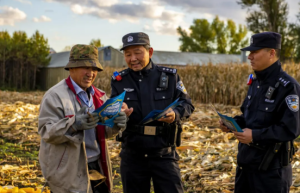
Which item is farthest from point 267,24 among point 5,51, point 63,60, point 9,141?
point 9,141

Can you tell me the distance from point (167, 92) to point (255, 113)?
91cm

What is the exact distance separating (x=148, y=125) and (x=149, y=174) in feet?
1.68

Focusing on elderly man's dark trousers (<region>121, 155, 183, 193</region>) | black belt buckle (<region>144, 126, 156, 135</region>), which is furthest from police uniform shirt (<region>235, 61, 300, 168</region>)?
black belt buckle (<region>144, 126, 156, 135</region>)

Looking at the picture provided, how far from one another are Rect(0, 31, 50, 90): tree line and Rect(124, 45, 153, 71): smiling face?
3674cm

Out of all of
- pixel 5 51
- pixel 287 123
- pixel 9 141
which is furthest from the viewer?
pixel 5 51

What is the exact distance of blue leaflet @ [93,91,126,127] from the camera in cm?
292

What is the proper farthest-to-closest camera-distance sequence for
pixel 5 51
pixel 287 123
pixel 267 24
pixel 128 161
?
pixel 267 24 < pixel 5 51 < pixel 128 161 < pixel 287 123

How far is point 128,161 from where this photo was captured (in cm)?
371

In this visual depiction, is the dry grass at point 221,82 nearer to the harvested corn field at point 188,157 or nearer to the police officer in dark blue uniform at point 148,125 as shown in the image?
the harvested corn field at point 188,157

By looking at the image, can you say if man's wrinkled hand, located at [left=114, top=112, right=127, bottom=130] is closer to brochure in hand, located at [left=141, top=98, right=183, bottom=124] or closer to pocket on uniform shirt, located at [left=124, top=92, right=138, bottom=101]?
brochure in hand, located at [left=141, top=98, right=183, bottom=124]

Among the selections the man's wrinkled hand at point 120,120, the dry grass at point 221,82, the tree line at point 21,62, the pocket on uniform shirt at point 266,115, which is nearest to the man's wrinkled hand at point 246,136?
the pocket on uniform shirt at point 266,115

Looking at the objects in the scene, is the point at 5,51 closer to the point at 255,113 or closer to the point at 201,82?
the point at 201,82

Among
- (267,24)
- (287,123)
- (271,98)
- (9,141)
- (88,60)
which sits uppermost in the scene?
(267,24)

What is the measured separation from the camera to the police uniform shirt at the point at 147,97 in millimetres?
3617
